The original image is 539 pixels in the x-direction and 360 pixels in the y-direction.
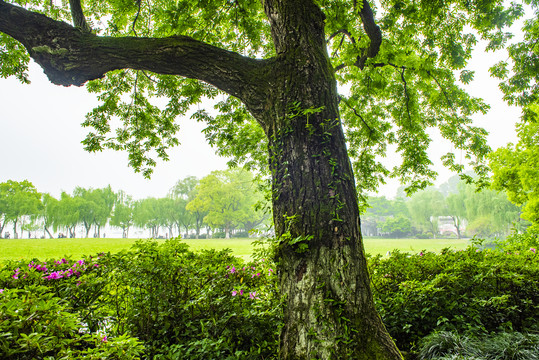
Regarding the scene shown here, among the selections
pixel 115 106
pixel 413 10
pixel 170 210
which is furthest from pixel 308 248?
pixel 170 210

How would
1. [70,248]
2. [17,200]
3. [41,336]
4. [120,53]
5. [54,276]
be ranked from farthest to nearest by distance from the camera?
[17,200], [70,248], [54,276], [120,53], [41,336]

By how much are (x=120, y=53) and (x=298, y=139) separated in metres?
2.38

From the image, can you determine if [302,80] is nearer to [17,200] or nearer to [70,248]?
[70,248]

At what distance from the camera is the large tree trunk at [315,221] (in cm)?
216

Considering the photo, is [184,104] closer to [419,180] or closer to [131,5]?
[131,5]

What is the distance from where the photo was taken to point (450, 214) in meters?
45.7

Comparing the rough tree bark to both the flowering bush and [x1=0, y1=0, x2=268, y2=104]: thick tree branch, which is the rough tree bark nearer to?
[x1=0, y1=0, x2=268, y2=104]: thick tree branch

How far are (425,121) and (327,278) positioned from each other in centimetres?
617

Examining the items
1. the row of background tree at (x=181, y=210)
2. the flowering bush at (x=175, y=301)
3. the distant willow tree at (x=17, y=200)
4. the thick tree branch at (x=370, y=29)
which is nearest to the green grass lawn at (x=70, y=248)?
the flowering bush at (x=175, y=301)

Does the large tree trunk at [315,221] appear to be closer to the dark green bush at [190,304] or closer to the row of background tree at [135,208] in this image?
the dark green bush at [190,304]

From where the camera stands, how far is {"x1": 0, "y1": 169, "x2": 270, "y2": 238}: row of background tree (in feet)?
132

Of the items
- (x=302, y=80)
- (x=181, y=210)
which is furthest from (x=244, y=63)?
(x=181, y=210)

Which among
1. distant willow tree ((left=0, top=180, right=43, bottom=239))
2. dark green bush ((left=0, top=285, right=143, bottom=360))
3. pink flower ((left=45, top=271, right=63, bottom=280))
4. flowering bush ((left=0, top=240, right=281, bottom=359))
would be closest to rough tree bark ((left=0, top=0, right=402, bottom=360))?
flowering bush ((left=0, top=240, right=281, bottom=359))

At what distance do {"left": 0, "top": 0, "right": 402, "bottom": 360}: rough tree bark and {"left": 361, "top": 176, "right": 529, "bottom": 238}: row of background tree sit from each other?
23.2 metres
